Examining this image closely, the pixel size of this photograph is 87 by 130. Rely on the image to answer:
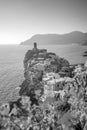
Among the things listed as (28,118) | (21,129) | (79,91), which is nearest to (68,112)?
(79,91)

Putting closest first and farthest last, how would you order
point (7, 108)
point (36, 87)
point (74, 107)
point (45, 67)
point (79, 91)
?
1. point (74, 107)
2. point (79, 91)
3. point (7, 108)
4. point (36, 87)
5. point (45, 67)

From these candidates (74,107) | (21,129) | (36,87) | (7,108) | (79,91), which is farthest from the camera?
(36,87)

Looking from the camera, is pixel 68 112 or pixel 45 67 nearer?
pixel 68 112

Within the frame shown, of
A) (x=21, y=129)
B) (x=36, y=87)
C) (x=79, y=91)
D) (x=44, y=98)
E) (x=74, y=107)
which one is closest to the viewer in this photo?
(x=21, y=129)

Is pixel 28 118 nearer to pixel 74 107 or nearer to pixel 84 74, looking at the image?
pixel 74 107

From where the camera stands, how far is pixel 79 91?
69.9 feet

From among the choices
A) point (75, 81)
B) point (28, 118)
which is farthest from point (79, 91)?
point (28, 118)

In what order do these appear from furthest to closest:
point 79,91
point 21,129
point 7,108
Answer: point 7,108 → point 79,91 → point 21,129

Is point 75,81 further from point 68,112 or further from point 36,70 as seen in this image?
point 36,70

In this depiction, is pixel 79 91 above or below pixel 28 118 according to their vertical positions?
above

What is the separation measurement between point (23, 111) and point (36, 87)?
1023 cm

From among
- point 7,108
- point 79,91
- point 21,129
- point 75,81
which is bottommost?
point 21,129

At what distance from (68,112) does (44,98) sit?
22.8 ft

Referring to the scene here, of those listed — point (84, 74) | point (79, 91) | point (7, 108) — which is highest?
point (84, 74)
